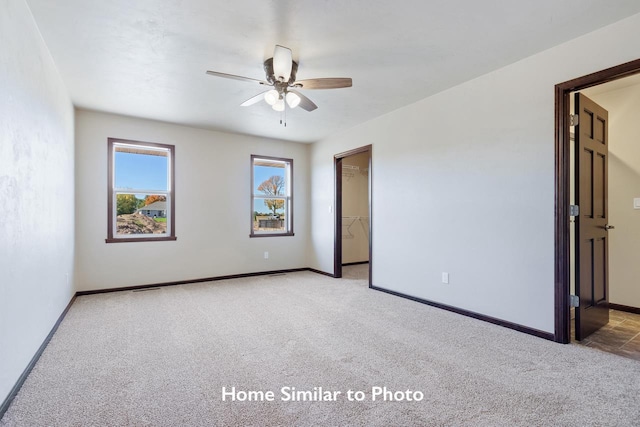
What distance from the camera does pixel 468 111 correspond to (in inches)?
134

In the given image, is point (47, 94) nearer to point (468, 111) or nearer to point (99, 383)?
point (99, 383)

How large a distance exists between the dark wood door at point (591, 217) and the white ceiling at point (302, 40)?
82cm

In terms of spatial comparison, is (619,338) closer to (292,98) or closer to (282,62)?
(292,98)

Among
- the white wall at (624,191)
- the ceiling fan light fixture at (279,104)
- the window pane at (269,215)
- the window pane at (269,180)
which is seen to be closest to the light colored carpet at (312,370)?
the white wall at (624,191)

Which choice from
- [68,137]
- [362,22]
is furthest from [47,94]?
[362,22]

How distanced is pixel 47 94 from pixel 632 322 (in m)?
5.87

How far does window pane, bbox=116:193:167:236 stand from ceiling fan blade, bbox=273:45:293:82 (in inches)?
127

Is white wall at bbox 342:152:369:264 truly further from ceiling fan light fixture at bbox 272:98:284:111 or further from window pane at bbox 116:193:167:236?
ceiling fan light fixture at bbox 272:98:284:111

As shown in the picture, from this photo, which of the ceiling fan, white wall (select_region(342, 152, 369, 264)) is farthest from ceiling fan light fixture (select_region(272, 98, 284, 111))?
white wall (select_region(342, 152, 369, 264))

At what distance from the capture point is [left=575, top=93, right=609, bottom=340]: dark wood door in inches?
107

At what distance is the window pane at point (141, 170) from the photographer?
4672mm

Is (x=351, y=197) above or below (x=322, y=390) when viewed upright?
above

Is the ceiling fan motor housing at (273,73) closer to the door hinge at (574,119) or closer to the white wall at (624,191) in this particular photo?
the door hinge at (574,119)

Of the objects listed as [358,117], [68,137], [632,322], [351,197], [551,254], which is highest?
[358,117]
